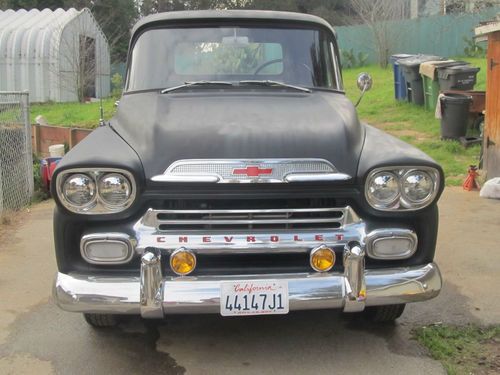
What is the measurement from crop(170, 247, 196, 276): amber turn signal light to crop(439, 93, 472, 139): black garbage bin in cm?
915

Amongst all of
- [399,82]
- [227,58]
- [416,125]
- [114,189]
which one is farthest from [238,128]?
[399,82]

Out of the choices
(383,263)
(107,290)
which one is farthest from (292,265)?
(107,290)

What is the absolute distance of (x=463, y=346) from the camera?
3.61m

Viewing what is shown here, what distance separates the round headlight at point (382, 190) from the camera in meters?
3.12

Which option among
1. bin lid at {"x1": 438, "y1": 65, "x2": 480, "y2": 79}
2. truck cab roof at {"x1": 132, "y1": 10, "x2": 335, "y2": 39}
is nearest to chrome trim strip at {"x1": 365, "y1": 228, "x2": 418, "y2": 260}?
truck cab roof at {"x1": 132, "y1": 10, "x2": 335, "y2": 39}

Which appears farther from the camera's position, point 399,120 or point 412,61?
point 412,61

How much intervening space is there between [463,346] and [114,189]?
2.27 metres

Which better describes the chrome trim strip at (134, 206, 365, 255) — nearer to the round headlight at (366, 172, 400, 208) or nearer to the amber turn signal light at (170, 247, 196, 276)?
the amber turn signal light at (170, 247, 196, 276)

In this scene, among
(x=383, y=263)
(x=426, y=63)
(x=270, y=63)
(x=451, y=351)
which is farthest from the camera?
(x=426, y=63)

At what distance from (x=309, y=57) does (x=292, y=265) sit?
1.87 meters

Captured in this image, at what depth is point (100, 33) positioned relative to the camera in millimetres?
26594

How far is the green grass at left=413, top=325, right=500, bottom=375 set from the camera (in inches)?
132

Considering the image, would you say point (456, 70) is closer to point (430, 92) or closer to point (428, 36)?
point (430, 92)

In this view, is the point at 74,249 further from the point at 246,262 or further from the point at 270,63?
the point at 270,63
